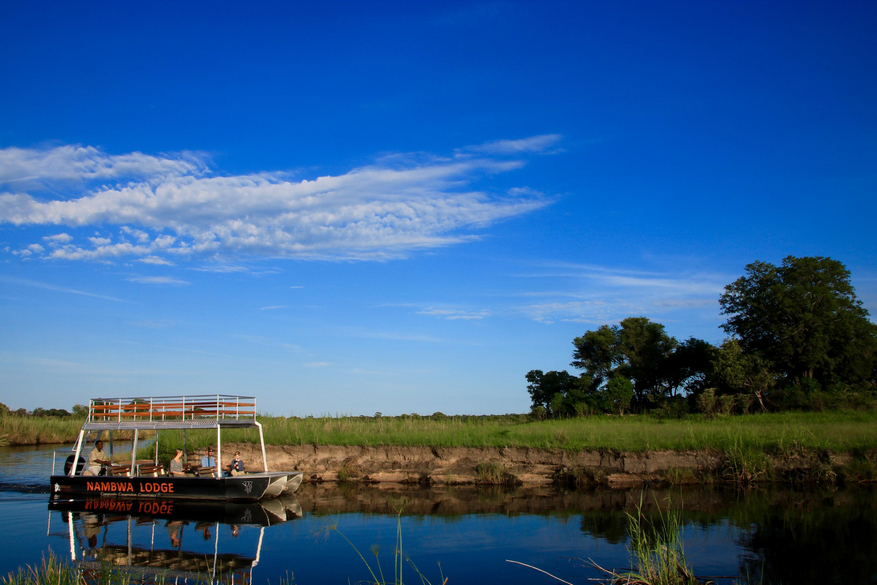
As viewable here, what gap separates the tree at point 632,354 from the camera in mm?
52469

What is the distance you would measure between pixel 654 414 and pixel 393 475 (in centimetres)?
2293

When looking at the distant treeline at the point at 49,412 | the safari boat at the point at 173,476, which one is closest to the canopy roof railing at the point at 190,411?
the safari boat at the point at 173,476

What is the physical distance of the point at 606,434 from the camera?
92.7ft

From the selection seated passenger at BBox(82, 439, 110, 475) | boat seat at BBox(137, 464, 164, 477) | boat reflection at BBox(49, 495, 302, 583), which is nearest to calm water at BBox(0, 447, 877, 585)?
boat reflection at BBox(49, 495, 302, 583)

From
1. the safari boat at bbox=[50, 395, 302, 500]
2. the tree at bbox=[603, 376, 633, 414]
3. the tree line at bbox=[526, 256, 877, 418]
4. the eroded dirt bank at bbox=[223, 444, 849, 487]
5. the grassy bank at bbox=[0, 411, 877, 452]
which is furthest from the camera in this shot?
the tree at bbox=[603, 376, 633, 414]

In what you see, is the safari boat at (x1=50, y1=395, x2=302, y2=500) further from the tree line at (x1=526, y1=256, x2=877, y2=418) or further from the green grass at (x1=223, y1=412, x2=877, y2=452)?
the tree line at (x1=526, y1=256, x2=877, y2=418)

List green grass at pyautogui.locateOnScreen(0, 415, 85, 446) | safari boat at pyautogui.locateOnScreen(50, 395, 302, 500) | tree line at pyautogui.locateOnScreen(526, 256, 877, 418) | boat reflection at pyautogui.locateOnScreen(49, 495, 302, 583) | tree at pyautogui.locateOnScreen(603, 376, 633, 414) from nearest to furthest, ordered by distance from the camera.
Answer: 1. boat reflection at pyautogui.locateOnScreen(49, 495, 302, 583)
2. safari boat at pyautogui.locateOnScreen(50, 395, 302, 500)
3. tree line at pyautogui.locateOnScreen(526, 256, 877, 418)
4. tree at pyautogui.locateOnScreen(603, 376, 633, 414)
5. green grass at pyautogui.locateOnScreen(0, 415, 85, 446)

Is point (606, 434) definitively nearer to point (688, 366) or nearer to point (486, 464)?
point (486, 464)

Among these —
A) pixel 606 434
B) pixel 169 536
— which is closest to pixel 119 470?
pixel 169 536

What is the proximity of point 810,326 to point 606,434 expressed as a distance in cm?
2388

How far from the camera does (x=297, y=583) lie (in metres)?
11.9

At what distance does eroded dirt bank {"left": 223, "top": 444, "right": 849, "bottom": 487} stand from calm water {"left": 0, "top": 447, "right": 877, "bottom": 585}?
2.00 meters

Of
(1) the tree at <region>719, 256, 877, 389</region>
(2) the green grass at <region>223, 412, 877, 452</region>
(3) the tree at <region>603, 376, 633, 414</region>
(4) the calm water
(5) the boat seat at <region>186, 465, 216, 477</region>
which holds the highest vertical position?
(1) the tree at <region>719, 256, 877, 389</region>

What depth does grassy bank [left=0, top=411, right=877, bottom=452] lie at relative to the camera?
25.0m
